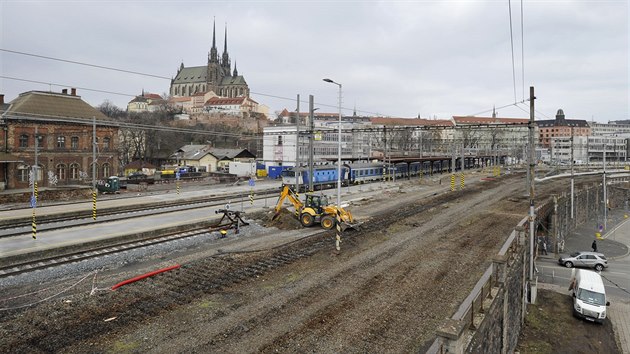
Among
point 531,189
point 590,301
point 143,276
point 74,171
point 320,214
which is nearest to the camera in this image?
point 143,276

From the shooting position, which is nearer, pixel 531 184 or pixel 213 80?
pixel 531 184

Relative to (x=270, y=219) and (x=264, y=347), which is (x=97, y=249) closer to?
(x=270, y=219)

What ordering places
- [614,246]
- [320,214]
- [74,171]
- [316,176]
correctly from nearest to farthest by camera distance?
1. [320,214]
2. [614,246]
3. [316,176]
4. [74,171]

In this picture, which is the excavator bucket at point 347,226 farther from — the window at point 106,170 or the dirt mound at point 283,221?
the window at point 106,170

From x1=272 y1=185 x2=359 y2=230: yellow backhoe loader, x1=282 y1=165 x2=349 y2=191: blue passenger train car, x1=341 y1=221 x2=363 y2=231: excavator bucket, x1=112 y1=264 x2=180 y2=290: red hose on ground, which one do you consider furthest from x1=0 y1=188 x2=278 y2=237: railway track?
x1=341 y1=221 x2=363 y2=231: excavator bucket

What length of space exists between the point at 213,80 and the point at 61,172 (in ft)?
447

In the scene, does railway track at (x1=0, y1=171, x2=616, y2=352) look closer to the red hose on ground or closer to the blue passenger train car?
the red hose on ground

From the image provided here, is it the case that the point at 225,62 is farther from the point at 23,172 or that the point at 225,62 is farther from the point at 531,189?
the point at 531,189

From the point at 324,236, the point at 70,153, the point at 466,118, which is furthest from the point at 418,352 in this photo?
the point at 466,118

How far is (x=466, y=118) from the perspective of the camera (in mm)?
158375

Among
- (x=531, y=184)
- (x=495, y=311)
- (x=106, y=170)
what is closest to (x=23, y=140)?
(x=106, y=170)

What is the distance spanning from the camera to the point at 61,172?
49062mm

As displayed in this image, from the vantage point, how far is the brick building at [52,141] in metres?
43.6

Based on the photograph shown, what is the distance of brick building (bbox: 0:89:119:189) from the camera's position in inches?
1715
